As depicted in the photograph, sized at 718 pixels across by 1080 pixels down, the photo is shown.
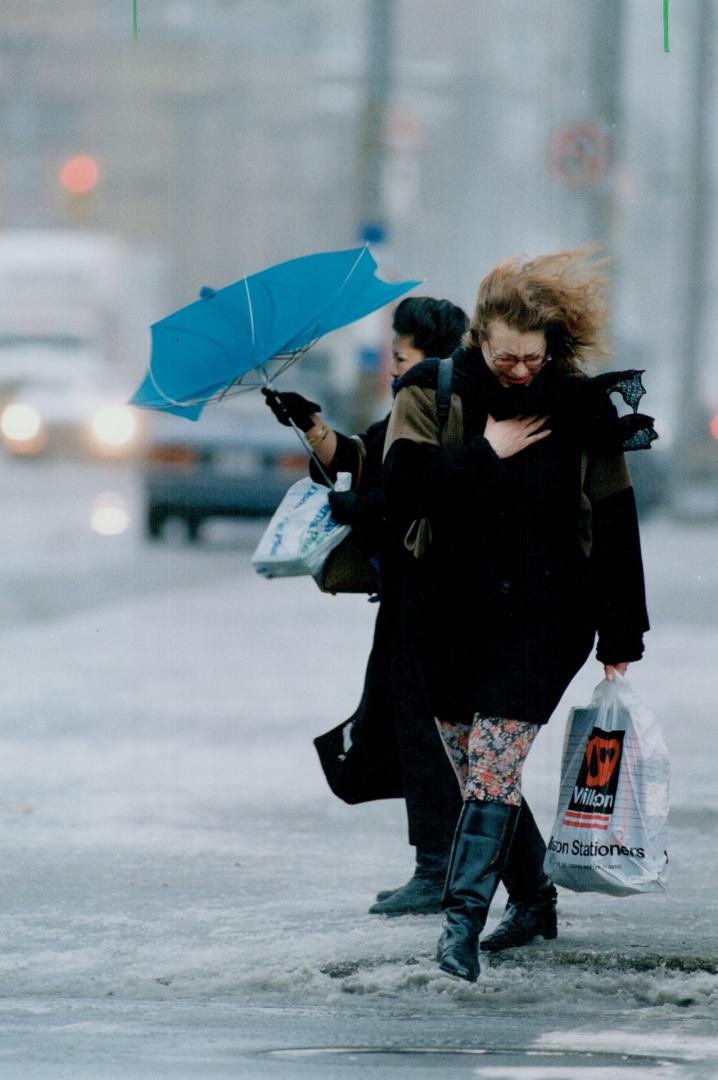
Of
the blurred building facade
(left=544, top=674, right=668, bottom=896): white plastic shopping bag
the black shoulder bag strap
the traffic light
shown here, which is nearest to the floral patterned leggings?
(left=544, top=674, right=668, bottom=896): white plastic shopping bag

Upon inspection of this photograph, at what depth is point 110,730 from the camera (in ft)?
29.7

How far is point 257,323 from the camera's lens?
17.7 ft

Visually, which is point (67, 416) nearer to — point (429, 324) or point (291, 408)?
point (429, 324)

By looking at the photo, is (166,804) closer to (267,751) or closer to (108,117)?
(267,751)

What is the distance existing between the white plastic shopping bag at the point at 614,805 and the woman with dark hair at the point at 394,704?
2.21ft

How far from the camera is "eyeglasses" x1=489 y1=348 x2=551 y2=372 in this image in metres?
4.98

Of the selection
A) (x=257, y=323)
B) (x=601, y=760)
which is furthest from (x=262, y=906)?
(x=257, y=323)

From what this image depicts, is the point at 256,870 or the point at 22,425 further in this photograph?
the point at 22,425

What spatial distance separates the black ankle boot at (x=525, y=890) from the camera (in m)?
5.38

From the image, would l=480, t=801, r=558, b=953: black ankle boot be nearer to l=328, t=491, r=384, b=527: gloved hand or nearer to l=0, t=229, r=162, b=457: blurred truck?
l=328, t=491, r=384, b=527: gloved hand

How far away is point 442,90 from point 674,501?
2639cm

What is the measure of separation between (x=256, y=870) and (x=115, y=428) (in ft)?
80.1

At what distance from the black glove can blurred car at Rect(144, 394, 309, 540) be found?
1313 cm

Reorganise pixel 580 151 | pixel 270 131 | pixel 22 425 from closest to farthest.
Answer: pixel 580 151 → pixel 22 425 → pixel 270 131
